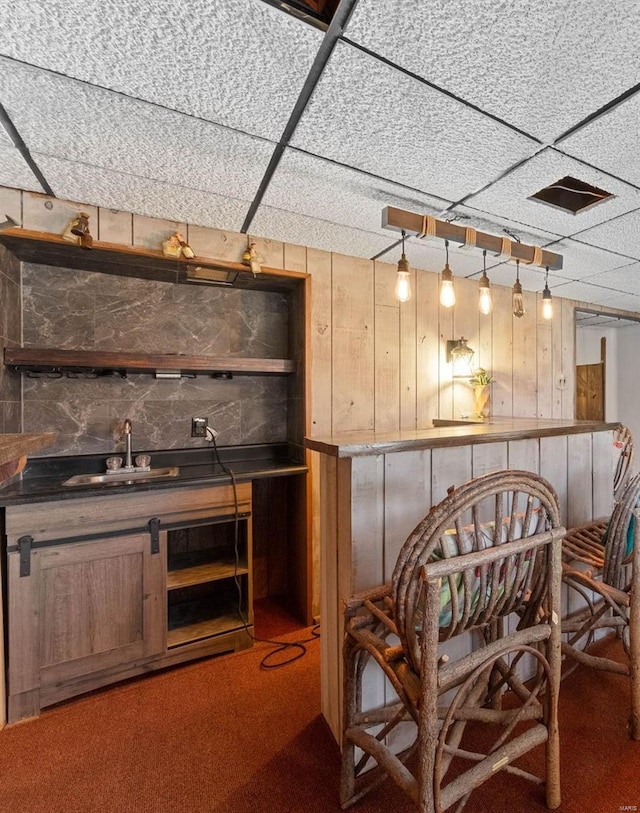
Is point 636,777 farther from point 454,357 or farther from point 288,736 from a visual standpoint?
point 454,357

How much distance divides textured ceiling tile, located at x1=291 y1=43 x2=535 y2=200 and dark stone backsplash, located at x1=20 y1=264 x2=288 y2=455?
4.49 ft

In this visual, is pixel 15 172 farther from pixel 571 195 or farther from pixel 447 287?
pixel 571 195

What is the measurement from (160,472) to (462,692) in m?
1.93

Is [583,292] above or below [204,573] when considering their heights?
above

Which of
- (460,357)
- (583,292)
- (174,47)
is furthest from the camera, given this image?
(583,292)

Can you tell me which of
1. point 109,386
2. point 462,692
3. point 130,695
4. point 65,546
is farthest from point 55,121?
point 130,695

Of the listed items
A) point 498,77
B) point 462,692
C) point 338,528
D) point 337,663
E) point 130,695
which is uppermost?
point 498,77

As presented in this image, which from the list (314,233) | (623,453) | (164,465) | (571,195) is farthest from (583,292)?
(164,465)

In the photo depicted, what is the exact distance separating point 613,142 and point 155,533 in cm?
261

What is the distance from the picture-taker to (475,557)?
3.10 ft

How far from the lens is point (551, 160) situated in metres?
1.58

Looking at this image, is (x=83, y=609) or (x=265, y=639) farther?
(x=265, y=639)

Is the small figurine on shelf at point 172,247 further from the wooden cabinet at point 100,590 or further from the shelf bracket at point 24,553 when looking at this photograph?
the shelf bracket at point 24,553

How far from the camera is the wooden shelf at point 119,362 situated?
75.7 inches
